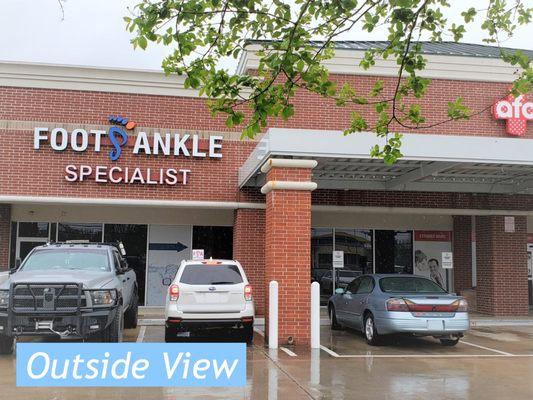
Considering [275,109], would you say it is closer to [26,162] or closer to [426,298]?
[426,298]

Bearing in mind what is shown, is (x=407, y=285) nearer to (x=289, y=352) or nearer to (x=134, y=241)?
(x=289, y=352)

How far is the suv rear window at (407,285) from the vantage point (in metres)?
11.7

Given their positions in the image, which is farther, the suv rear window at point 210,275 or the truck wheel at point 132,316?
the truck wheel at point 132,316

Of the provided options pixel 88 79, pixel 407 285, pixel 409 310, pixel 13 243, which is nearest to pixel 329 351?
pixel 409 310

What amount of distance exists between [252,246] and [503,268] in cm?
744

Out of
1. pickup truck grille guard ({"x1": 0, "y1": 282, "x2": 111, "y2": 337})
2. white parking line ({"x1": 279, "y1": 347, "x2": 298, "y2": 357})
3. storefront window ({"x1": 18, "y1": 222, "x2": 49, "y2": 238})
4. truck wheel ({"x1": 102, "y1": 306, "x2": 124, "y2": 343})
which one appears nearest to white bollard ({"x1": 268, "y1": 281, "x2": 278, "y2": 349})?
white parking line ({"x1": 279, "y1": 347, "x2": 298, "y2": 357})

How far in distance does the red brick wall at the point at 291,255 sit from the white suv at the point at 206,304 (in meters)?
0.95

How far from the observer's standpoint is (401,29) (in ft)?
21.3

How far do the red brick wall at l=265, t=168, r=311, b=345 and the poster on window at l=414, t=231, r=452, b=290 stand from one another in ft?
27.2

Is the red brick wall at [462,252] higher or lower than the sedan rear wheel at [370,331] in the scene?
higher

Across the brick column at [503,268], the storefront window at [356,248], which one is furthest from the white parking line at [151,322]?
the brick column at [503,268]

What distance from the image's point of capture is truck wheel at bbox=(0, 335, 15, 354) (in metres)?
9.87

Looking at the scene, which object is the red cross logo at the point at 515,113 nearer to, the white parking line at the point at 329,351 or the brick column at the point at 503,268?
the brick column at the point at 503,268

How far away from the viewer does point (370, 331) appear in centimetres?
1176
